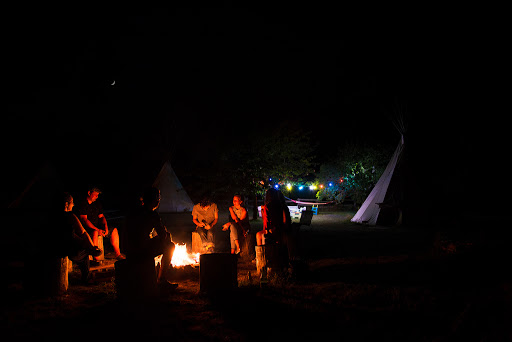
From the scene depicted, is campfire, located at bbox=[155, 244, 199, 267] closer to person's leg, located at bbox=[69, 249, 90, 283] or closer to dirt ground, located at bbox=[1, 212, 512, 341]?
dirt ground, located at bbox=[1, 212, 512, 341]

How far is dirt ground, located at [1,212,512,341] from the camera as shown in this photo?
3.52m

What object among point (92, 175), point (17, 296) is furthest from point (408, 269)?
point (92, 175)

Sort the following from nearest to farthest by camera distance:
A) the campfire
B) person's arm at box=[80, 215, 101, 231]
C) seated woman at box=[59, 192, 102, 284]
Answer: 1. seated woman at box=[59, 192, 102, 284]
2. the campfire
3. person's arm at box=[80, 215, 101, 231]

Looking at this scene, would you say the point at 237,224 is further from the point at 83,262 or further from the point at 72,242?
the point at 72,242

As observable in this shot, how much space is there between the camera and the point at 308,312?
4.17 m

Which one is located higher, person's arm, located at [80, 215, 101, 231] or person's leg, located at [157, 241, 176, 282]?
person's arm, located at [80, 215, 101, 231]

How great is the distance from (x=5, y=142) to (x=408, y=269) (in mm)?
19047

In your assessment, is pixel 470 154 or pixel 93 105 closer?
pixel 470 154

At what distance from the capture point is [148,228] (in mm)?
4613

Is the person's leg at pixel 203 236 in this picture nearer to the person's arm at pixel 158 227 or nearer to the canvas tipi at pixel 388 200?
the person's arm at pixel 158 227

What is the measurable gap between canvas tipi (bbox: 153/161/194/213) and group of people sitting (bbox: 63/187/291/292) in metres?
10.5

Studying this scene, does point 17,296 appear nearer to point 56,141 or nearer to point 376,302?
point 376,302

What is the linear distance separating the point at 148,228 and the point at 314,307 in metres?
2.27

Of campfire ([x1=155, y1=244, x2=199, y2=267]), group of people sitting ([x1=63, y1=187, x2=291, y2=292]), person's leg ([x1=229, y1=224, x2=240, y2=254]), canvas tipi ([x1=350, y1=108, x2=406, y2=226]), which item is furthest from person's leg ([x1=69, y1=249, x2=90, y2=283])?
canvas tipi ([x1=350, y1=108, x2=406, y2=226])
